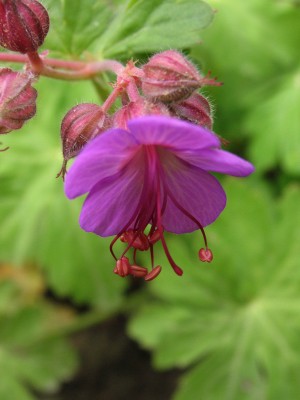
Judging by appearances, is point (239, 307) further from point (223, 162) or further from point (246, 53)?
point (223, 162)

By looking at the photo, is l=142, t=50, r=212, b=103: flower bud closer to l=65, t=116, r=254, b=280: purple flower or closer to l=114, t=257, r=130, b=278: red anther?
l=65, t=116, r=254, b=280: purple flower

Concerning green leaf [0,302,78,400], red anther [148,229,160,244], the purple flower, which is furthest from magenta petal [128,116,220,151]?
green leaf [0,302,78,400]

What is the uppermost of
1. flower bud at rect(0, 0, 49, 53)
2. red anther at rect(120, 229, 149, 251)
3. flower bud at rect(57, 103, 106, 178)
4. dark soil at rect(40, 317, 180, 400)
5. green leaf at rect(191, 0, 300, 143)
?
flower bud at rect(0, 0, 49, 53)

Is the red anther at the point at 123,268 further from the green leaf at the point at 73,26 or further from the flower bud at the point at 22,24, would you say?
the green leaf at the point at 73,26

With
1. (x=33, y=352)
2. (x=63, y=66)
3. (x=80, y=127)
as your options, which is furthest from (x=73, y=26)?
(x=33, y=352)

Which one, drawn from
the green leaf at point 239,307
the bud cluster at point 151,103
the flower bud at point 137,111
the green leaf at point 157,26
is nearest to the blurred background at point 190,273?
the green leaf at point 239,307

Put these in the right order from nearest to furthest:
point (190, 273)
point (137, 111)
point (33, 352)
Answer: point (137, 111)
point (190, 273)
point (33, 352)

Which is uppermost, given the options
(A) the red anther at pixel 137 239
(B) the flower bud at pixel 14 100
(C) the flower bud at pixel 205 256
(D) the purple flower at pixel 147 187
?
(B) the flower bud at pixel 14 100
